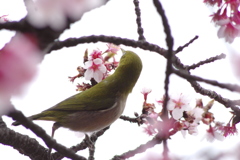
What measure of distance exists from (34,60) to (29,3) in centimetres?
36

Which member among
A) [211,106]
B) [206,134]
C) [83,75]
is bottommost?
[206,134]

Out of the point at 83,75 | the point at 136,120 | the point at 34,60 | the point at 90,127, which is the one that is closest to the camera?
the point at 34,60

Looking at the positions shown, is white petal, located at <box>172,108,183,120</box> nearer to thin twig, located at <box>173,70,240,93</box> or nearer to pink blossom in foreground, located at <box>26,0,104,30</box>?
thin twig, located at <box>173,70,240,93</box>

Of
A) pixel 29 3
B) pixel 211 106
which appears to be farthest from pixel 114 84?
pixel 29 3

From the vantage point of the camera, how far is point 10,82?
1.16 metres

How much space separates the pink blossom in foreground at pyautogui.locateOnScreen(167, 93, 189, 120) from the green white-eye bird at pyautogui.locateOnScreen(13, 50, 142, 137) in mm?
1207

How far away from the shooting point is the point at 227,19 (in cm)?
219

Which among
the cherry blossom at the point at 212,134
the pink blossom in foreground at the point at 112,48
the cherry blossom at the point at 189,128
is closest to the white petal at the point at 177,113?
the cherry blossom at the point at 189,128

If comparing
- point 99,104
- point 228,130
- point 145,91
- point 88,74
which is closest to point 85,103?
point 99,104

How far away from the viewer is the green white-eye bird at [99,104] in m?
3.65

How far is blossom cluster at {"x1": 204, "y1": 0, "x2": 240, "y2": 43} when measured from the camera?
83.8 inches

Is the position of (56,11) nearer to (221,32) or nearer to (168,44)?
(168,44)

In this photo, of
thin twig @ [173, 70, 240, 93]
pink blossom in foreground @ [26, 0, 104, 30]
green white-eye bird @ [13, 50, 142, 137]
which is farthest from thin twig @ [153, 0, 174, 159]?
green white-eye bird @ [13, 50, 142, 137]

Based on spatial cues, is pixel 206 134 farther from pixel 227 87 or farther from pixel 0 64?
pixel 0 64
